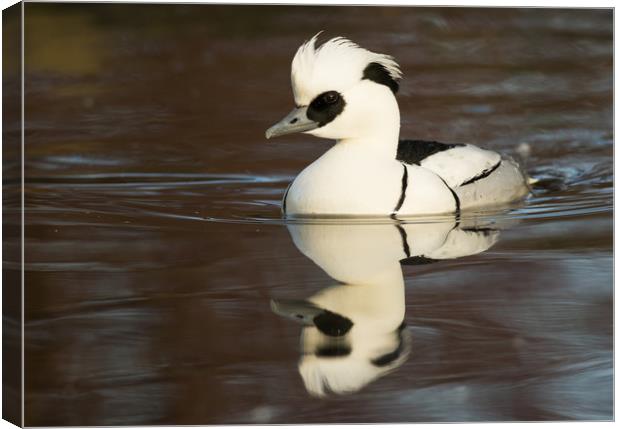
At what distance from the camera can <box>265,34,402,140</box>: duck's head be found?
343 inches

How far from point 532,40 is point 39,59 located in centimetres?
344

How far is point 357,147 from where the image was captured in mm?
9234

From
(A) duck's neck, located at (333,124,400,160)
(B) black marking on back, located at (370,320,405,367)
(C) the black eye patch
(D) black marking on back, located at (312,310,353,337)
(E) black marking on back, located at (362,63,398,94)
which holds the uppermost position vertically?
(E) black marking on back, located at (362,63,398,94)

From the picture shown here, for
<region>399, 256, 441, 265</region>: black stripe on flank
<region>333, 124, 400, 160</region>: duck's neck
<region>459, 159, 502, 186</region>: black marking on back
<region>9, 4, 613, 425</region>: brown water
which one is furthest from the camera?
<region>459, 159, 502, 186</region>: black marking on back

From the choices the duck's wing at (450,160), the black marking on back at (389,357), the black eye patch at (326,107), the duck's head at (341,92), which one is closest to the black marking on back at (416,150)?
the duck's wing at (450,160)

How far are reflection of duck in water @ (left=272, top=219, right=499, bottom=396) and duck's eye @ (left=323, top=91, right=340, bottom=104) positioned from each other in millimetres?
742

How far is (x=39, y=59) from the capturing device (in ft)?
33.2

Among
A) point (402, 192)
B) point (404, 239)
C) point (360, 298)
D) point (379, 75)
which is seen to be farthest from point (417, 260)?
point (379, 75)

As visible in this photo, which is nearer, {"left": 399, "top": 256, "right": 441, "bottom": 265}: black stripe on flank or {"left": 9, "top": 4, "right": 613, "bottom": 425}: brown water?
{"left": 9, "top": 4, "right": 613, "bottom": 425}: brown water

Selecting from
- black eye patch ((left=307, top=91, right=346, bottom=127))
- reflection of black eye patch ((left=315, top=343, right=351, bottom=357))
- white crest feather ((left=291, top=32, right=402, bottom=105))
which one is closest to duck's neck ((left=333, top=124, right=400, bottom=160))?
black eye patch ((left=307, top=91, right=346, bottom=127))

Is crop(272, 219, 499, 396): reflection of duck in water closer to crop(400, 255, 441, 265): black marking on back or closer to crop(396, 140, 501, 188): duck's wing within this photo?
crop(400, 255, 441, 265): black marking on back

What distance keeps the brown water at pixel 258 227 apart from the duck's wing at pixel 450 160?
31 centimetres

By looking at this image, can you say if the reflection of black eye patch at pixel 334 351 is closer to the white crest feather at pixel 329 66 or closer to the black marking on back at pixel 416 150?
the white crest feather at pixel 329 66

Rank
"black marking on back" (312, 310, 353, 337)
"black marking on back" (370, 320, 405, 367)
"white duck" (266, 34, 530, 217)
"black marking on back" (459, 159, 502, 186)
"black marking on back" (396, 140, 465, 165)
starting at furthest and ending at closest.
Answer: "black marking on back" (459, 159, 502, 186) < "black marking on back" (396, 140, 465, 165) < "white duck" (266, 34, 530, 217) < "black marking on back" (312, 310, 353, 337) < "black marking on back" (370, 320, 405, 367)
